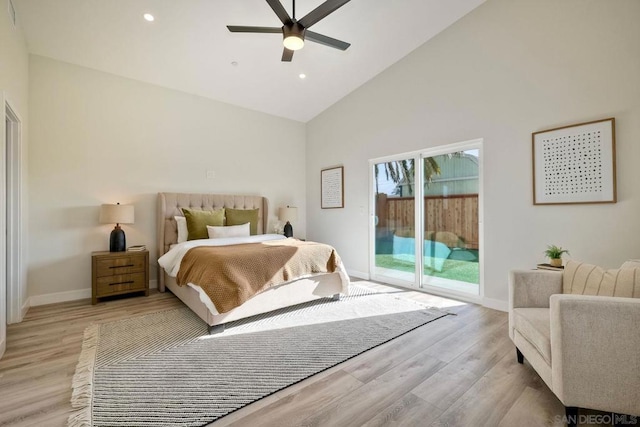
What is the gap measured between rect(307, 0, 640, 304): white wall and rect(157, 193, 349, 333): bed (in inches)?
77.9

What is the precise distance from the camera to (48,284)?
3443mm

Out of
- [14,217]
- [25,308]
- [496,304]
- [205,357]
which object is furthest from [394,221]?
[25,308]

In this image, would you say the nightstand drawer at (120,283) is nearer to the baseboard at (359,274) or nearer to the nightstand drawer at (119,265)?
the nightstand drawer at (119,265)

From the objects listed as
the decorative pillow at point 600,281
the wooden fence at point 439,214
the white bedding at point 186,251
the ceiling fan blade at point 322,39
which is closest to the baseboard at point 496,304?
the wooden fence at point 439,214

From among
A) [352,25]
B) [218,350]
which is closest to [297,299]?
[218,350]

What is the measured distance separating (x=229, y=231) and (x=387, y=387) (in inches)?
120

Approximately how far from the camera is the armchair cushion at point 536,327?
160cm

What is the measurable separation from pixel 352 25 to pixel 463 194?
8.22 feet

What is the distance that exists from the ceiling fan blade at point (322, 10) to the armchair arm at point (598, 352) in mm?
2607

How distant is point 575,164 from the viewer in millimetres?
2666

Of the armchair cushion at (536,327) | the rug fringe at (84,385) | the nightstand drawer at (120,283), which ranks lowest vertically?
the rug fringe at (84,385)

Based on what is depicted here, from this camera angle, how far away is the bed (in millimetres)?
2705

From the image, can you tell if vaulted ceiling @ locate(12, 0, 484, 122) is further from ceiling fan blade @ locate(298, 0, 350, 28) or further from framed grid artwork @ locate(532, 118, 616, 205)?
framed grid artwork @ locate(532, 118, 616, 205)

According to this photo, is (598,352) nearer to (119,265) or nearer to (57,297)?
(119,265)
